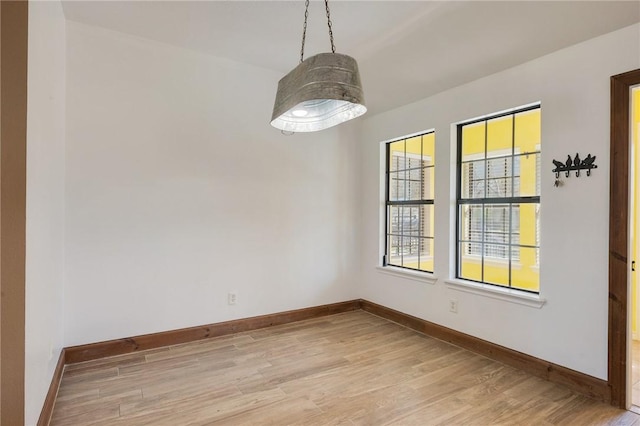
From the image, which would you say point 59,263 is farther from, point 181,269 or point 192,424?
point 192,424

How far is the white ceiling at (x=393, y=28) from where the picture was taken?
224 cm

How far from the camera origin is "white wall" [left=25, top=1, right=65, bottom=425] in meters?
1.57

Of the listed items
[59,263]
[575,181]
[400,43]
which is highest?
[400,43]

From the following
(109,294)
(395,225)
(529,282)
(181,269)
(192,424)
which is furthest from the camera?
(395,225)

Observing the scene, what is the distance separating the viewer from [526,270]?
11.4ft

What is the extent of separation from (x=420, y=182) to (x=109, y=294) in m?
3.37

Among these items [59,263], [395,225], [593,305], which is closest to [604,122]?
[593,305]

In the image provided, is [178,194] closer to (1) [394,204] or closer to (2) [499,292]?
(1) [394,204]

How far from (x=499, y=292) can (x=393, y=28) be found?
237cm

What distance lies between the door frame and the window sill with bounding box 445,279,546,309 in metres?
0.47

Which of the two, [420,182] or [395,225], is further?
[395,225]

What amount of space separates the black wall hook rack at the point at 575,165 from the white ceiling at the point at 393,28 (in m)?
0.72

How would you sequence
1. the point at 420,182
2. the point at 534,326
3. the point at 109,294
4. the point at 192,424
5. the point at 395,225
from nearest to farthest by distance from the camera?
the point at 192,424 < the point at 534,326 < the point at 109,294 < the point at 420,182 < the point at 395,225

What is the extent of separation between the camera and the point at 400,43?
2793 millimetres
